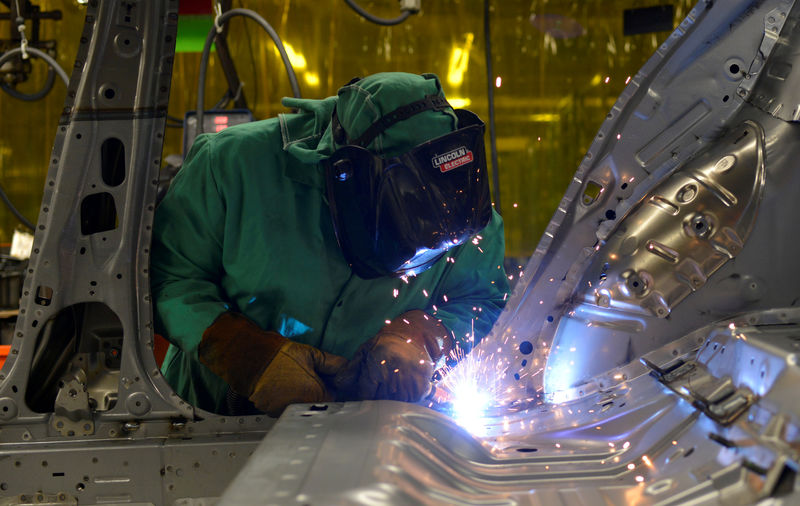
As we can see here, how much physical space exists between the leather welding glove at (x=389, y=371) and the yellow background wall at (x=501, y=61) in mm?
4097

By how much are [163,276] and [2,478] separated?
0.74 metres

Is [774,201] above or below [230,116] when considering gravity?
below

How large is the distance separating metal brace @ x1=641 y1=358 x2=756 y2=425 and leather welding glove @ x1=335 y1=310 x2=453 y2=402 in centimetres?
67

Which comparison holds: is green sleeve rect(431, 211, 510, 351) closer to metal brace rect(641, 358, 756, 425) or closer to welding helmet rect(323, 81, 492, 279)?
welding helmet rect(323, 81, 492, 279)

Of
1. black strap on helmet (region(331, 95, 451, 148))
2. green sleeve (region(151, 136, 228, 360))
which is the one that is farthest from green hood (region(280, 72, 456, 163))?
green sleeve (region(151, 136, 228, 360))

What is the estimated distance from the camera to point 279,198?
212cm

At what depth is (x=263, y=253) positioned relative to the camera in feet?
6.89

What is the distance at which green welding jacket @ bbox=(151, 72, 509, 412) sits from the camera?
2.06 metres

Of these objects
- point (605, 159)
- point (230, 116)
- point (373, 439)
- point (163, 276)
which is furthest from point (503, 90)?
point (373, 439)

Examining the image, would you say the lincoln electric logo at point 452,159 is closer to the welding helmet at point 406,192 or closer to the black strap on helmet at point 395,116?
the welding helmet at point 406,192

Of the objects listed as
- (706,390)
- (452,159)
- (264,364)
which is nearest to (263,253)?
(264,364)

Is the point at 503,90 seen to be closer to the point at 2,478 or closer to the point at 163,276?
the point at 163,276

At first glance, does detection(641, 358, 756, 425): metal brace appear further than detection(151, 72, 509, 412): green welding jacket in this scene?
No

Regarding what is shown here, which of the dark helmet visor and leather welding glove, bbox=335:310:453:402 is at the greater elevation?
the dark helmet visor
